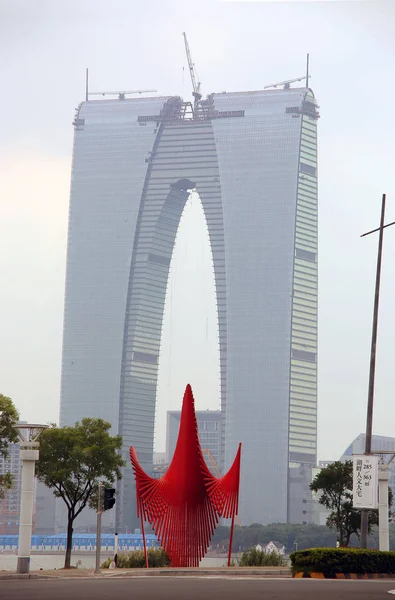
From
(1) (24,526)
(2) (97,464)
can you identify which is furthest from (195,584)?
(2) (97,464)

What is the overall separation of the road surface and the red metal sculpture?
16.7 metres

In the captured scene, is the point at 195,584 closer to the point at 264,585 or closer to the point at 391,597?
the point at 264,585

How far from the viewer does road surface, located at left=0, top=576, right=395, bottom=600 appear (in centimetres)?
2688

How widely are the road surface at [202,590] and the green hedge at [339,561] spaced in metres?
4.73

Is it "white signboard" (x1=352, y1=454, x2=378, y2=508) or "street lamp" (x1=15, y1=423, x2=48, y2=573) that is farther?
"white signboard" (x1=352, y1=454, x2=378, y2=508)

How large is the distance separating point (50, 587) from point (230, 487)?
23.1 meters

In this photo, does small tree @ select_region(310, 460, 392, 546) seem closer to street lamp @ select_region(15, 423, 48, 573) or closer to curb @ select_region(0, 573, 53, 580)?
street lamp @ select_region(15, 423, 48, 573)

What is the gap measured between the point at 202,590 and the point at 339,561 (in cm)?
1275

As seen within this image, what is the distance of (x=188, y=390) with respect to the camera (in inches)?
2141

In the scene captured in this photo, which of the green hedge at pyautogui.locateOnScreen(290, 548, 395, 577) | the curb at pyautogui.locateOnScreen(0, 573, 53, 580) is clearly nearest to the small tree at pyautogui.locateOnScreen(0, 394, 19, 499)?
the curb at pyautogui.locateOnScreen(0, 573, 53, 580)

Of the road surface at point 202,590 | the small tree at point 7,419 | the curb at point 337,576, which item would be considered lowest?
the curb at point 337,576

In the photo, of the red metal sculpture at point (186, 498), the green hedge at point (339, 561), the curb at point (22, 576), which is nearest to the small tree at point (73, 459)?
the red metal sculpture at point (186, 498)

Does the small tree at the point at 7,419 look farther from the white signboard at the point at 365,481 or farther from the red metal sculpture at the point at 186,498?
the white signboard at the point at 365,481

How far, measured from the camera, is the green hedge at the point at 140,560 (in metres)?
55.9
